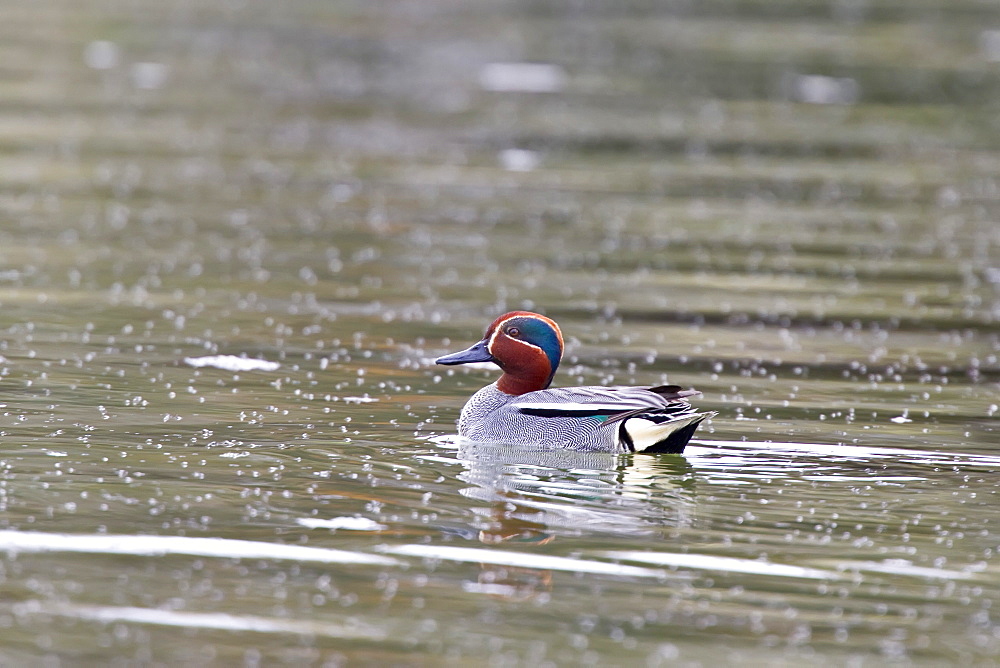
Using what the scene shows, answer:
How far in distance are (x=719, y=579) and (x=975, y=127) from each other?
606 inches

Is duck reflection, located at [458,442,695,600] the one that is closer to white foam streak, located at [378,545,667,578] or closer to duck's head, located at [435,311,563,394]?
white foam streak, located at [378,545,667,578]

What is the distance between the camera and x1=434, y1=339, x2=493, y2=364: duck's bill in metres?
8.42

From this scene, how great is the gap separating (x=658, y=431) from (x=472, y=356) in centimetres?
114

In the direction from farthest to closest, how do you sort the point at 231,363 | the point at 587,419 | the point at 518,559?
the point at 231,363 → the point at 587,419 → the point at 518,559

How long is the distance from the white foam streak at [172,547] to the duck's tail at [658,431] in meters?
1.83

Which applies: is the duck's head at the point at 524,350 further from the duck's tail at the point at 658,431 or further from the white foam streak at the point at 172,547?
the white foam streak at the point at 172,547

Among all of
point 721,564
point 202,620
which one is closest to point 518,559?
point 721,564

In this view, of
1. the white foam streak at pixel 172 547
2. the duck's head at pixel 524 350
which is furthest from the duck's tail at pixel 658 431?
the white foam streak at pixel 172 547

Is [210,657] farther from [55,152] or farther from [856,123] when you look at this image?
[856,123]

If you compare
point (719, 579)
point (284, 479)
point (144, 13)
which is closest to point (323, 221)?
point (284, 479)

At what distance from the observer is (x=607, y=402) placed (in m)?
7.84

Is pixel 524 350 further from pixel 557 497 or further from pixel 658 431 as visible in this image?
pixel 557 497

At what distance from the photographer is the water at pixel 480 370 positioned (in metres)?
5.93

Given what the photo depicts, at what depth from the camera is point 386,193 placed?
15.9 metres
